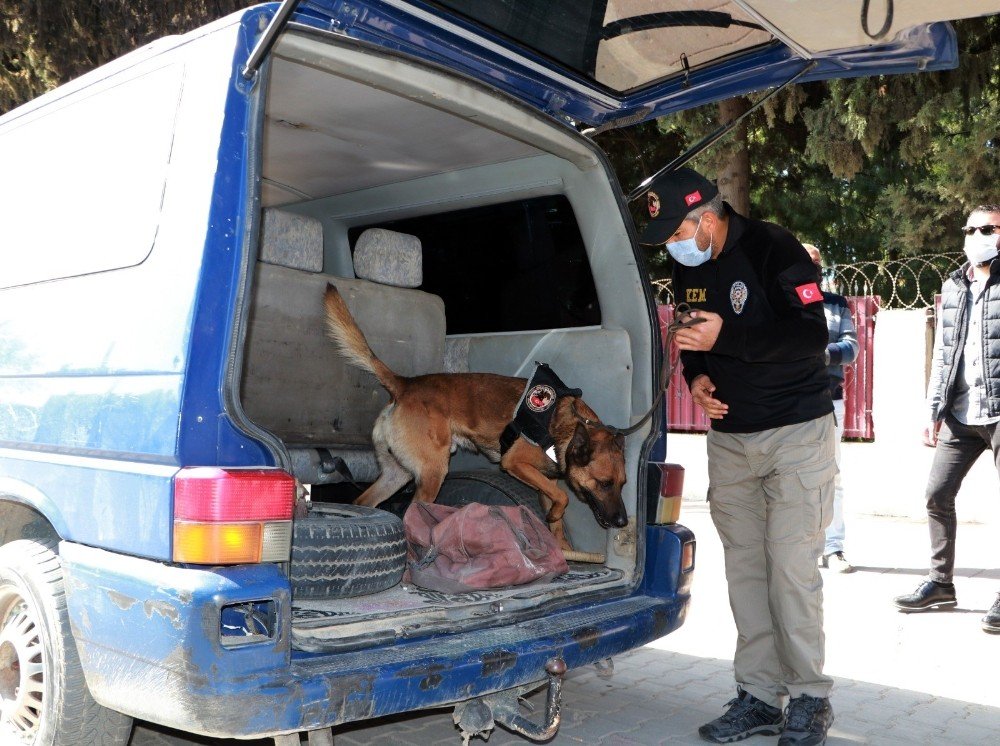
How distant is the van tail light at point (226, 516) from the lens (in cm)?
223

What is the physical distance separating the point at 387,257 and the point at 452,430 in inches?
36.1

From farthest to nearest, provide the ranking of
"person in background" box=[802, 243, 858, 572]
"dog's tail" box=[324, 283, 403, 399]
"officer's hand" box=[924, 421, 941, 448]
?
"person in background" box=[802, 243, 858, 572] < "officer's hand" box=[924, 421, 941, 448] < "dog's tail" box=[324, 283, 403, 399]

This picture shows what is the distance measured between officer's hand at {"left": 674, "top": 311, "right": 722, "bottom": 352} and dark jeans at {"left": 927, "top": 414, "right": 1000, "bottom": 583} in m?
2.81

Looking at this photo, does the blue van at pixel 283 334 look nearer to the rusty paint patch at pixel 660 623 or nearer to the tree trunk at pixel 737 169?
the rusty paint patch at pixel 660 623

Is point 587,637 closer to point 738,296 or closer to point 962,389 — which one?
point 738,296

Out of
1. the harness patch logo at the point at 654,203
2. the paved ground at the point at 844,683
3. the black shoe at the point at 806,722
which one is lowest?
the paved ground at the point at 844,683

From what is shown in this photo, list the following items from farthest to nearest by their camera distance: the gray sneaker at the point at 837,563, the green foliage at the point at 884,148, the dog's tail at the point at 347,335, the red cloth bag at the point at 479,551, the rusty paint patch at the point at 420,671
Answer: the green foliage at the point at 884,148
the gray sneaker at the point at 837,563
the dog's tail at the point at 347,335
the red cloth bag at the point at 479,551
the rusty paint patch at the point at 420,671

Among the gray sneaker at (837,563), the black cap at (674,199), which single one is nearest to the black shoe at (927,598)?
the gray sneaker at (837,563)

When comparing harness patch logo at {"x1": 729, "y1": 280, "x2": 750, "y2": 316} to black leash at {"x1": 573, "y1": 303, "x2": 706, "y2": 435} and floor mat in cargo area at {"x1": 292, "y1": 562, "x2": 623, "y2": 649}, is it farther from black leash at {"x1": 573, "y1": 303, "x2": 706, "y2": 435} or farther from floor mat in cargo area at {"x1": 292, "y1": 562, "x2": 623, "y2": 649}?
floor mat in cargo area at {"x1": 292, "y1": 562, "x2": 623, "y2": 649}

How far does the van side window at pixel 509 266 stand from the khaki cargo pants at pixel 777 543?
3.20ft

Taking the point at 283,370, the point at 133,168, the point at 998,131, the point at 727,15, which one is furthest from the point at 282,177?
the point at 998,131

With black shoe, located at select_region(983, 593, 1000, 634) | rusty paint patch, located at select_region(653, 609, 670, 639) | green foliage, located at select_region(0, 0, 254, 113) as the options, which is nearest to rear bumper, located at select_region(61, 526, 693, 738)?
rusty paint patch, located at select_region(653, 609, 670, 639)

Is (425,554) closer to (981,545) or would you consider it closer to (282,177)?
(282,177)

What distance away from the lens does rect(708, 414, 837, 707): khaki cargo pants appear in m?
3.31
